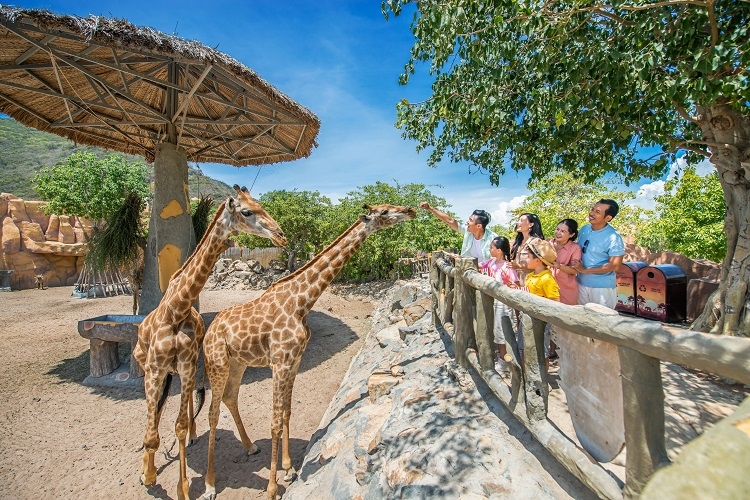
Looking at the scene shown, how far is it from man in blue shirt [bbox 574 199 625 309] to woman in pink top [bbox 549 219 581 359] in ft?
0.29

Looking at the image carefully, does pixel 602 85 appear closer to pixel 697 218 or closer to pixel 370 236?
pixel 370 236

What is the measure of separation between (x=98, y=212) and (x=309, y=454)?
60.8ft

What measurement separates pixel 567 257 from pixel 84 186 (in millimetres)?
21154

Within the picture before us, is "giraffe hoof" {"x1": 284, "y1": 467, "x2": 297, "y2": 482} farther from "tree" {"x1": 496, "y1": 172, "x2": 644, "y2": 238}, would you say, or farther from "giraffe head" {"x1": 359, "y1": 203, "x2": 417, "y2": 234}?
"tree" {"x1": 496, "y1": 172, "x2": 644, "y2": 238}

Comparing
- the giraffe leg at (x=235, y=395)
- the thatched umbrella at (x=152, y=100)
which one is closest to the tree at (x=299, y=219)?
the thatched umbrella at (x=152, y=100)

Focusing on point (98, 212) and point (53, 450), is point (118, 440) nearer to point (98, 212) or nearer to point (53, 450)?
point (53, 450)

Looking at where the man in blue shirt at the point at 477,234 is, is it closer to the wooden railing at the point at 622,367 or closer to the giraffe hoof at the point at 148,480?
the wooden railing at the point at 622,367

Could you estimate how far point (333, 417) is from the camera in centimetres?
412

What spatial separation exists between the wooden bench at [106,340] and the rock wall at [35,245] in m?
14.1

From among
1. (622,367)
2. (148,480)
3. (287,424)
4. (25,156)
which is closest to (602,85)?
(622,367)

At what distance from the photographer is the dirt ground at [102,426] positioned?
135 inches

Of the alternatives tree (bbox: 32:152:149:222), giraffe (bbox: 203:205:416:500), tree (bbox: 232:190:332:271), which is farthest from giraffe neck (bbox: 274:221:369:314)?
tree (bbox: 32:152:149:222)

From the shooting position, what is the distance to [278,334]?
3.33 meters

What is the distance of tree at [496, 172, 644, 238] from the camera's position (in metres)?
20.6
